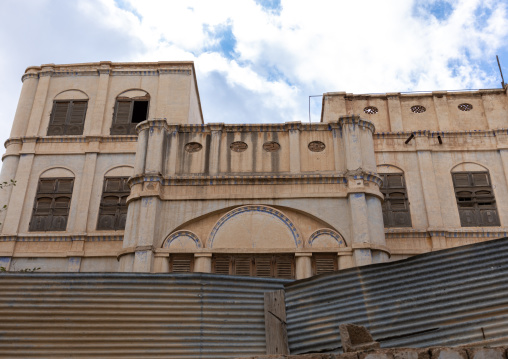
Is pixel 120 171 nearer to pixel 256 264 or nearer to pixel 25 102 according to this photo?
pixel 25 102

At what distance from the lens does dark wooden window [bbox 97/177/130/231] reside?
16.7 m

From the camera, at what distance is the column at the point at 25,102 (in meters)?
18.6

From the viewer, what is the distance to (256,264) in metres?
11.5

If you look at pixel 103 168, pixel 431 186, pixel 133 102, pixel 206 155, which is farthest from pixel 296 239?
pixel 133 102

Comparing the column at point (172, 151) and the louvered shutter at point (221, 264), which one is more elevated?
the column at point (172, 151)

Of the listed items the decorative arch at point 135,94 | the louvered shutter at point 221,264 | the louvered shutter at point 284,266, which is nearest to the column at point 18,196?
the decorative arch at point 135,94

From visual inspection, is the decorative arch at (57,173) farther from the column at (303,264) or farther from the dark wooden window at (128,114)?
the column at (303,264)

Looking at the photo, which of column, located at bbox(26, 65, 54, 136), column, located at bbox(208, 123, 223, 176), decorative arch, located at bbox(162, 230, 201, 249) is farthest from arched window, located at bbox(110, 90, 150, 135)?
decorative arch, located at bbox(162, 230, 201, 249)

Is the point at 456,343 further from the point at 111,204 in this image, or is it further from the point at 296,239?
the point at 111,204

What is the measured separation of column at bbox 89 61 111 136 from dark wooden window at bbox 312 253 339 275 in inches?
396

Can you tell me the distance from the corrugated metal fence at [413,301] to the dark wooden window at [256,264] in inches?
162

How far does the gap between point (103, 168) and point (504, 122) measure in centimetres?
1365

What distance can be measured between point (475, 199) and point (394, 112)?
158 inches

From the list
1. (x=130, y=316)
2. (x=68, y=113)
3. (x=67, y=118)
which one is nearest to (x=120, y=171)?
(x=67, y=118)
